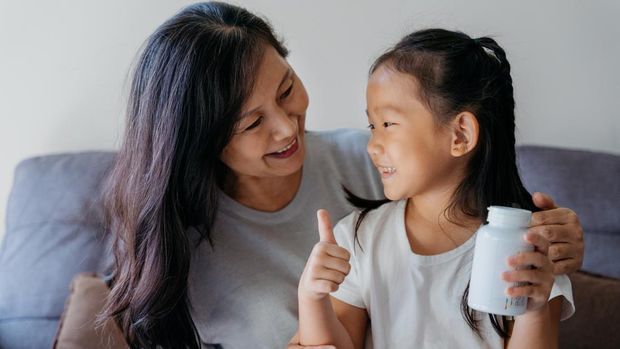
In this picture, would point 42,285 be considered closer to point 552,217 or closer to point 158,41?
point 158,41

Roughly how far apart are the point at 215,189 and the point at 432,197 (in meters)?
0.43

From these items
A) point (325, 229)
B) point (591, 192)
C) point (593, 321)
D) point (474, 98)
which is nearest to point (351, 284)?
point (325, 229)

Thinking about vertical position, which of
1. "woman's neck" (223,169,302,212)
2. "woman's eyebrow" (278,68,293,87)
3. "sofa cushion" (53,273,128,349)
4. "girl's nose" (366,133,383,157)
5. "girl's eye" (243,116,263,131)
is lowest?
"sofa cushion" (53,273,128,349)

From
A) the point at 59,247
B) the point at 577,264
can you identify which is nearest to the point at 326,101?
the point at 59,247

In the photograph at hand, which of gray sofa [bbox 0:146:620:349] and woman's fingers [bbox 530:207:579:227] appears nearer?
woman's fingers [bbox 530:207:579:227]

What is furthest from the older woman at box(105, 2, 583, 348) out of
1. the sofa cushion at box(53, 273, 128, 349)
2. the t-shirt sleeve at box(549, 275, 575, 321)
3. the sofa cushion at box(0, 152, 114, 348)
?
the sofa cushion at box(0, 152, 114, 348)

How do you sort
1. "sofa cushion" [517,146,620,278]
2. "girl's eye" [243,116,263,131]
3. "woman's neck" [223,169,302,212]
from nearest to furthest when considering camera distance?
"girl's eye" [243,116,263,131] → "woman's neck" [223,169,302,212] → "sofa cushion" [517,146,620,278]

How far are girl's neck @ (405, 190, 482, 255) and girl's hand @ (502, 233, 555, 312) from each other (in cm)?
22

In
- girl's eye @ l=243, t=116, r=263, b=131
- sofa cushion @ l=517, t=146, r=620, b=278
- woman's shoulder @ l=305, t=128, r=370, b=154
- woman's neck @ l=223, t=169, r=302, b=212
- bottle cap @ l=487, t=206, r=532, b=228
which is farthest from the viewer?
sofa cushion @ l=517, t=146, r=620, b=278

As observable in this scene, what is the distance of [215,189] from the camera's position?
1.44m

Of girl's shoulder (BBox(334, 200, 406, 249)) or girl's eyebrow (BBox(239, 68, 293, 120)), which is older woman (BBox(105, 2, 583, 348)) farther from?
girl's shoulder (BBox(334, 200, 406, 249))

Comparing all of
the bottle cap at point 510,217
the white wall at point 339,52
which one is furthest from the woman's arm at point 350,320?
the white wall at point 339,52

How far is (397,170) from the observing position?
1215 mm

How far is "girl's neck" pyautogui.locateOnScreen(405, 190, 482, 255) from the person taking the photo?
126cm
